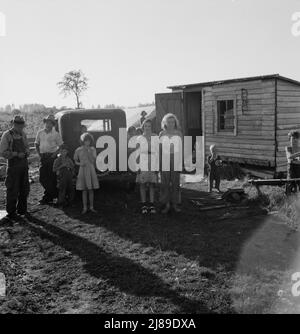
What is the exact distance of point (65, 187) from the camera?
848 cm

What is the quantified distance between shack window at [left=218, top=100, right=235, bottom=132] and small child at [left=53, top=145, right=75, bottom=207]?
658 cm

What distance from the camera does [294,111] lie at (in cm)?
1220

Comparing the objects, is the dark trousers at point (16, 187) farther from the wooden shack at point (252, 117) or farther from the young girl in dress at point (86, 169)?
the wooden shack at point (252, 117)

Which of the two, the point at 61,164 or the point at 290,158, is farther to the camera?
the point at 61,164

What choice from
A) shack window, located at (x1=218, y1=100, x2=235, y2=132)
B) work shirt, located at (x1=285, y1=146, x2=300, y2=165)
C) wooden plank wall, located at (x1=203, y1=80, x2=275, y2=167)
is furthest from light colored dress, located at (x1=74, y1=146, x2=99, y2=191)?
shack window, located at (x1=218, y1=100, x2=235, y2=132)

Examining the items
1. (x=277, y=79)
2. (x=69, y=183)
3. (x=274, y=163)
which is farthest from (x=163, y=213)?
(x=277, y=79)

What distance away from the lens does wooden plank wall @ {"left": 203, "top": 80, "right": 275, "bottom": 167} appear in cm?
1169

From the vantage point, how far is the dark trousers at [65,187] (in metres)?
8.31

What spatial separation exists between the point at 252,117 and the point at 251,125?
25 centimetres

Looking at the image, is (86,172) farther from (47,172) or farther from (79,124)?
(79,124)
